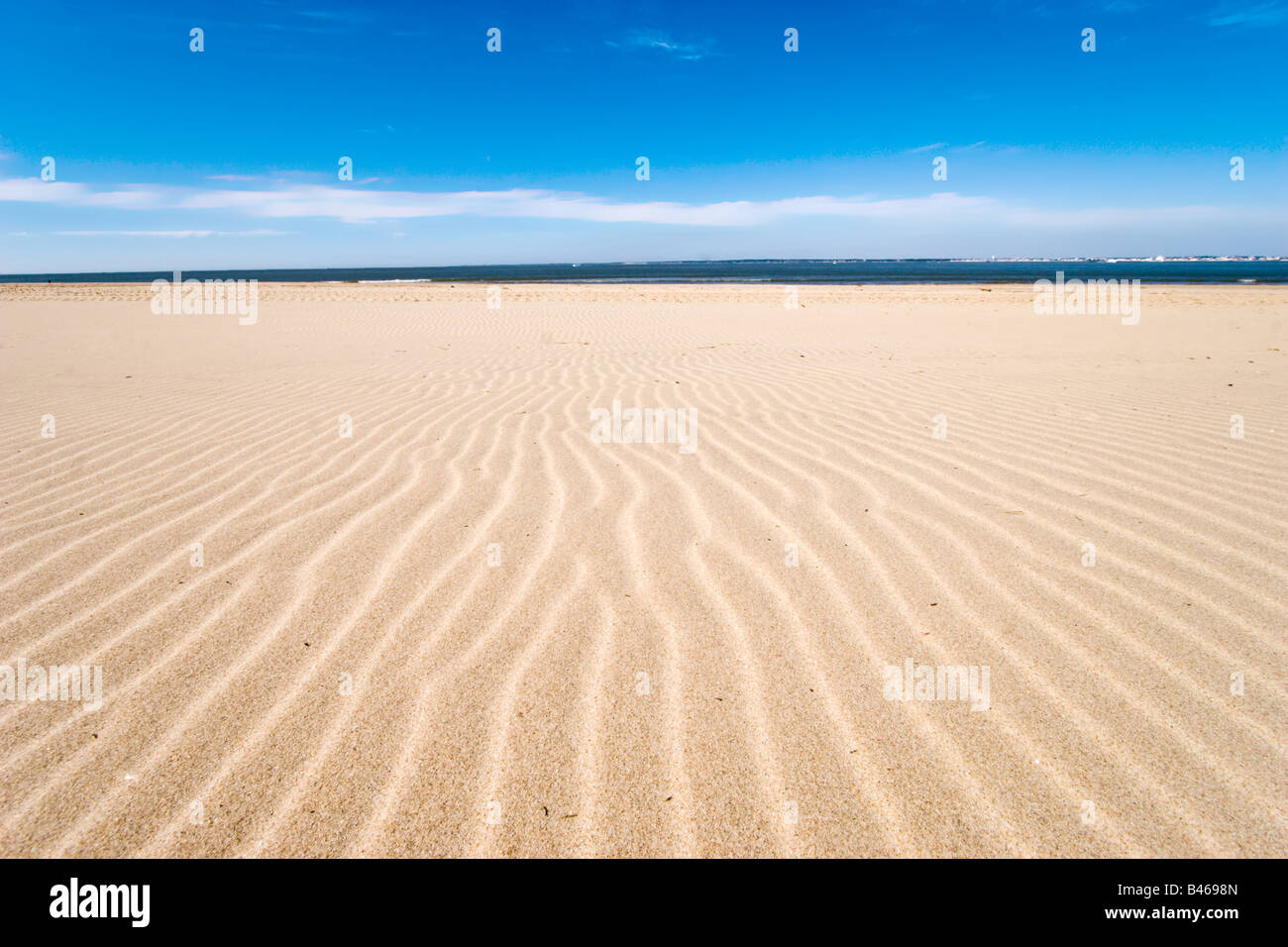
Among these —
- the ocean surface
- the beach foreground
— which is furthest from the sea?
the beach foreground

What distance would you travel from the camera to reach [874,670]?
2268 millimetres

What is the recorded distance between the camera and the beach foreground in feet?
5.60

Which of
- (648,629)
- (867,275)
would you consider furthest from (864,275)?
(648,629)

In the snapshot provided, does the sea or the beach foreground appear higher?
the sea

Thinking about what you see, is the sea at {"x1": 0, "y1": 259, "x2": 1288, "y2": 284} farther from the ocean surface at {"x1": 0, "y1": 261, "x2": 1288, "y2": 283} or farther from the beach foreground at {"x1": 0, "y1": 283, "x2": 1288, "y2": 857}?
the beach foreground at {"x1": 0, "y1": 283, "x2": 1288, "y2": 857}

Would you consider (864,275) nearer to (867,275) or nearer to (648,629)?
(867,275)

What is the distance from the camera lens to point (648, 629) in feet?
8.24

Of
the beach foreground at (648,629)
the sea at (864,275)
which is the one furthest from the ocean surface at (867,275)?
the beach foreground at (648,629)

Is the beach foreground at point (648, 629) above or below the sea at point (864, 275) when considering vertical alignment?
below

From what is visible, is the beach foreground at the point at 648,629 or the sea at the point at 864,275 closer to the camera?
the beach foreground at the point at 648,629

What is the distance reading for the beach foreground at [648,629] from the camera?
1706 millimetres

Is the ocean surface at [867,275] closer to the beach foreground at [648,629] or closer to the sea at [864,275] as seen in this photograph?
the sea at [864,275]

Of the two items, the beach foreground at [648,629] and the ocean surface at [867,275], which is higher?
the ocean surface at [867,275]
